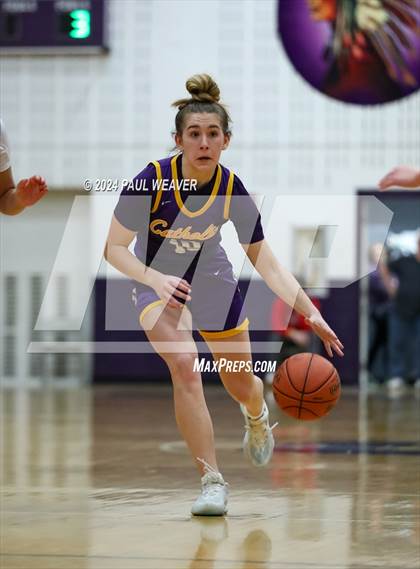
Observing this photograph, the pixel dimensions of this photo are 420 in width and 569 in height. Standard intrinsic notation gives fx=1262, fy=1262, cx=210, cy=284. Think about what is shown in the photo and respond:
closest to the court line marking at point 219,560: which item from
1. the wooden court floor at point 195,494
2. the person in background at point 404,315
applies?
the wooden court floor at point 195,494

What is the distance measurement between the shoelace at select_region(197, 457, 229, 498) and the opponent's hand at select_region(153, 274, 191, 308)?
846 millimetres

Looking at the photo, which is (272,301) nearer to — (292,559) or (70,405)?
(70,405)

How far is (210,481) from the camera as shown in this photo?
5.82 metres

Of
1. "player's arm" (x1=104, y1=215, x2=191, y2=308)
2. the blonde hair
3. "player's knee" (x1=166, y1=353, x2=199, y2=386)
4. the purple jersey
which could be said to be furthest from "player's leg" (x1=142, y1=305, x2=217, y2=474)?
the blonde hair

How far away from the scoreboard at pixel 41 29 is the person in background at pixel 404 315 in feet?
16.3

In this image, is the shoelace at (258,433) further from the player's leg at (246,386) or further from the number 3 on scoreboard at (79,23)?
the number 3 on scoreboard at (79,23)

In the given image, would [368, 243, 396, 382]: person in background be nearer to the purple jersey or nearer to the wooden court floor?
the wooden court floor

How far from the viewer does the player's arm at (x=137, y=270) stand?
5.39 metres

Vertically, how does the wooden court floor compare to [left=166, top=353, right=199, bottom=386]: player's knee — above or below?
below

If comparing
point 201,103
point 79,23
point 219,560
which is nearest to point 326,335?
point 201,103

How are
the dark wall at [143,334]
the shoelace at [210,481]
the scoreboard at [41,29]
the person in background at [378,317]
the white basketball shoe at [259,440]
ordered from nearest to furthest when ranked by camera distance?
the shoelace at [210,481]
the white basketball shoe at [259,440]
the scoreboard at [41,29]
the person in background at [378,317]
the dark wall at [143,334]

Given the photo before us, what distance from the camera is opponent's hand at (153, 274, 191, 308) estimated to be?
17.6ft

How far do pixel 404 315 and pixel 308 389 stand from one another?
34.2 feet

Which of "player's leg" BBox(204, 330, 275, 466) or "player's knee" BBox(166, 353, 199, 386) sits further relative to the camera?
"player's leg" BBox(204, 330, 275, 466)
